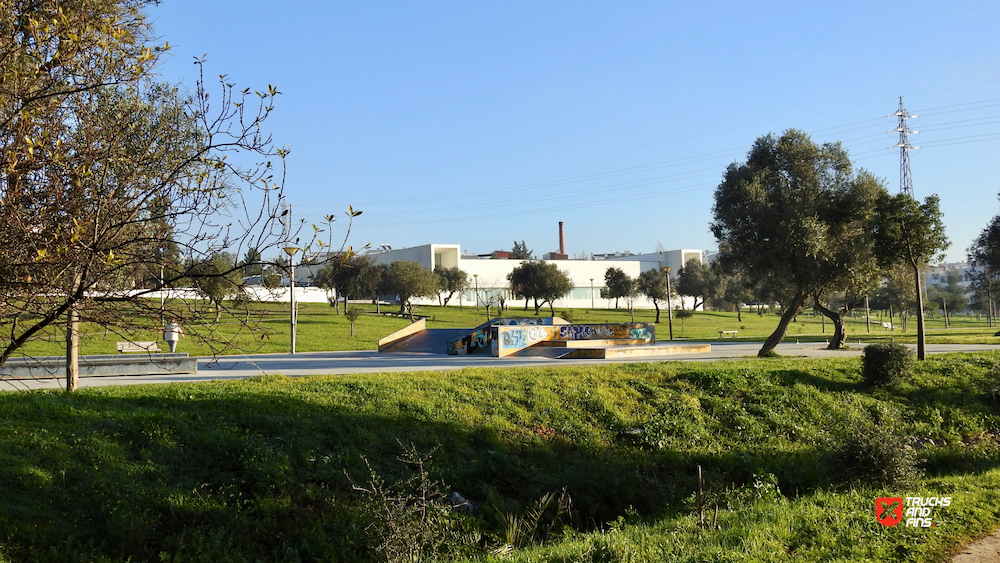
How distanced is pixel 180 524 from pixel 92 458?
1.57 meters

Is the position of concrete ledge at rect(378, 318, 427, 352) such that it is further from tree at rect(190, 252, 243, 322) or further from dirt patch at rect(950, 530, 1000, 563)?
tree at rect(190, 252, 243, 322)

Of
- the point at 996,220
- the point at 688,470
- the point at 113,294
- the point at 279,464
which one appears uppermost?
the point at 996,220

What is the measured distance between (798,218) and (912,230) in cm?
344

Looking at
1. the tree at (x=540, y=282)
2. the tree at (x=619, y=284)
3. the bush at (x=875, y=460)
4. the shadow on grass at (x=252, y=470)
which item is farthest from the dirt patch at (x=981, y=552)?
the tree at (x=619, y=284)

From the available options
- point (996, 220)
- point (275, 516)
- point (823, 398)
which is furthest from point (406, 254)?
point (275, 516)

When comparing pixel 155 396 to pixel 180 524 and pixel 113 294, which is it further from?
pixel 113 294

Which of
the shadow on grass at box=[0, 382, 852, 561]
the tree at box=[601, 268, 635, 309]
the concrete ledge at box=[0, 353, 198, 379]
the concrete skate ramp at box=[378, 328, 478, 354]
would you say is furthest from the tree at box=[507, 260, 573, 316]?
the shadow on grass at box=[0, 382, 852, 561]

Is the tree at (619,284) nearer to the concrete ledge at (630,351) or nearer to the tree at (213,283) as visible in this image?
the concrete ledge at (630,351)

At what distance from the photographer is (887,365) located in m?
17.3

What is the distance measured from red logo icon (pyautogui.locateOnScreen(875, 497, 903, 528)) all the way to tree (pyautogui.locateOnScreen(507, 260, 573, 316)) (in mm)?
57331

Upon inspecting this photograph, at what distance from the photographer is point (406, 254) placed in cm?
10106

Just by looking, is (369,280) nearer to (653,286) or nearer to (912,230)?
(653,286)

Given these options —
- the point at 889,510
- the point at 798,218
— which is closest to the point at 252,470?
the point at 889,510
